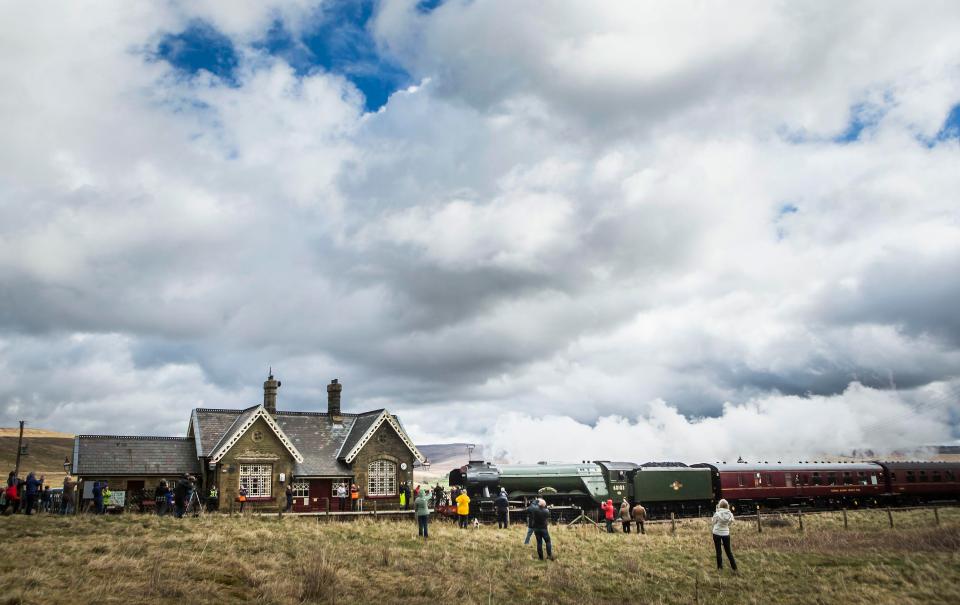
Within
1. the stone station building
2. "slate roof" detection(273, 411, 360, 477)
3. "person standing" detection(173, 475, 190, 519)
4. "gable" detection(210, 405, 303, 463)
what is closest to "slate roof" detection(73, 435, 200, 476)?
the stone station building

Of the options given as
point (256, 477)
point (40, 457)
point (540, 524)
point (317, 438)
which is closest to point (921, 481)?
point (317, 438)

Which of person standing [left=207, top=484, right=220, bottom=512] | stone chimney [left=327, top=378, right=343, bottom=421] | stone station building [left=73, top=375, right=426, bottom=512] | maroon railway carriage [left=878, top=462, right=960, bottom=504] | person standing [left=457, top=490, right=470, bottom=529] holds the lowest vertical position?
maroon railway carriage [left=878, top=462, right=960, bottom=504]

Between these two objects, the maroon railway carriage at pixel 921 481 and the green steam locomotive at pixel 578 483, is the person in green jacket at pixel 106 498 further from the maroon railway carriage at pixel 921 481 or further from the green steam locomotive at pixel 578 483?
the maroon railway carriage at pixel 921 481

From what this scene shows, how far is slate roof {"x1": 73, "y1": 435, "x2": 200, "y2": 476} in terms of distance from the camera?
39.2 meters

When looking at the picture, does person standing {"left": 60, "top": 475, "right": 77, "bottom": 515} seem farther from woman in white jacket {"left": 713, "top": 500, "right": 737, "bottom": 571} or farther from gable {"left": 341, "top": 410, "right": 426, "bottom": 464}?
woman in white jacket {"left": 713, "top": 500, "right": 737, "bottom": 571}

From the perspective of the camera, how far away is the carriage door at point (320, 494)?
44.6 meters

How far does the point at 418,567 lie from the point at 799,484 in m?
40.7

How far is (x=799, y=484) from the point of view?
51.5 meters

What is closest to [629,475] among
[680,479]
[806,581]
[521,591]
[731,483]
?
[680,479]

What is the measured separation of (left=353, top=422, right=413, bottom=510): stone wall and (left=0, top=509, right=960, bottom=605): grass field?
59.1ft

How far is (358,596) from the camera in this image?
16281 mm

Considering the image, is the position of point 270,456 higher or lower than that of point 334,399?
lower

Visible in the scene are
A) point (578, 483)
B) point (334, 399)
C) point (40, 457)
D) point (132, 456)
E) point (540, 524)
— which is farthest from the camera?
point (40, 457)

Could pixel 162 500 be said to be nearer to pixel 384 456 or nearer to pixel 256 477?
pixel 256 477
